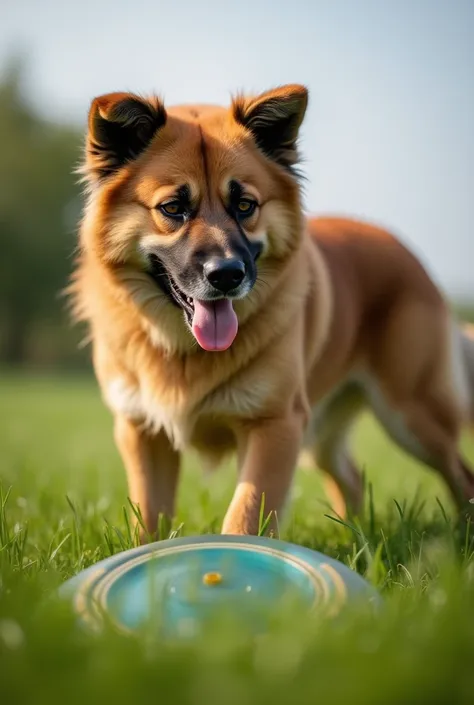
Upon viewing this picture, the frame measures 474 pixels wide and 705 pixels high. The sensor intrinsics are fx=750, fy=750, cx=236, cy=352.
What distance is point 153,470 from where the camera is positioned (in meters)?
3.69

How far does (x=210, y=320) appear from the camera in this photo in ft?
10.5

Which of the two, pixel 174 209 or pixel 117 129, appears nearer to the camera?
pixel 174 209

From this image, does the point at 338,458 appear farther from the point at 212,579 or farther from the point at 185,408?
the point at 212,579

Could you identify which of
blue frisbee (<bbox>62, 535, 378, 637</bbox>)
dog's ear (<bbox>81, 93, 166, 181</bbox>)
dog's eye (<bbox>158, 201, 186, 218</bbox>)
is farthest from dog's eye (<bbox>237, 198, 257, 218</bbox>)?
blue frisbee (<bbox>62, 535, 378, 637</bbox>)

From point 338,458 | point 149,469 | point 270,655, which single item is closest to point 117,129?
point 149,469

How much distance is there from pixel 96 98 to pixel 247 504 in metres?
1.80

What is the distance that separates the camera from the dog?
3.18 metres

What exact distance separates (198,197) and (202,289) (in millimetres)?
420

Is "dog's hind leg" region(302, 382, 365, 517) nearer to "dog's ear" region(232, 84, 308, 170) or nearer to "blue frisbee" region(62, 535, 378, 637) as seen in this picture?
"dog's ear" region(232, 84, 308, 170)

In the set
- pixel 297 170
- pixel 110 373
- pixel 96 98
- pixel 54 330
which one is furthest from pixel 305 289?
pixel 54 330

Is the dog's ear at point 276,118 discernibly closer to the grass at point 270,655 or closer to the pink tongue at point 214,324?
the pink tongue at point 214,324

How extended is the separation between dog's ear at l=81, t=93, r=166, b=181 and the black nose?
76cm

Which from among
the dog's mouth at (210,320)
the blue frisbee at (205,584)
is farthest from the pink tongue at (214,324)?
the blue frisbee at (205,584)

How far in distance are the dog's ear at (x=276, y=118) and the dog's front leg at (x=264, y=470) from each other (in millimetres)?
1260
